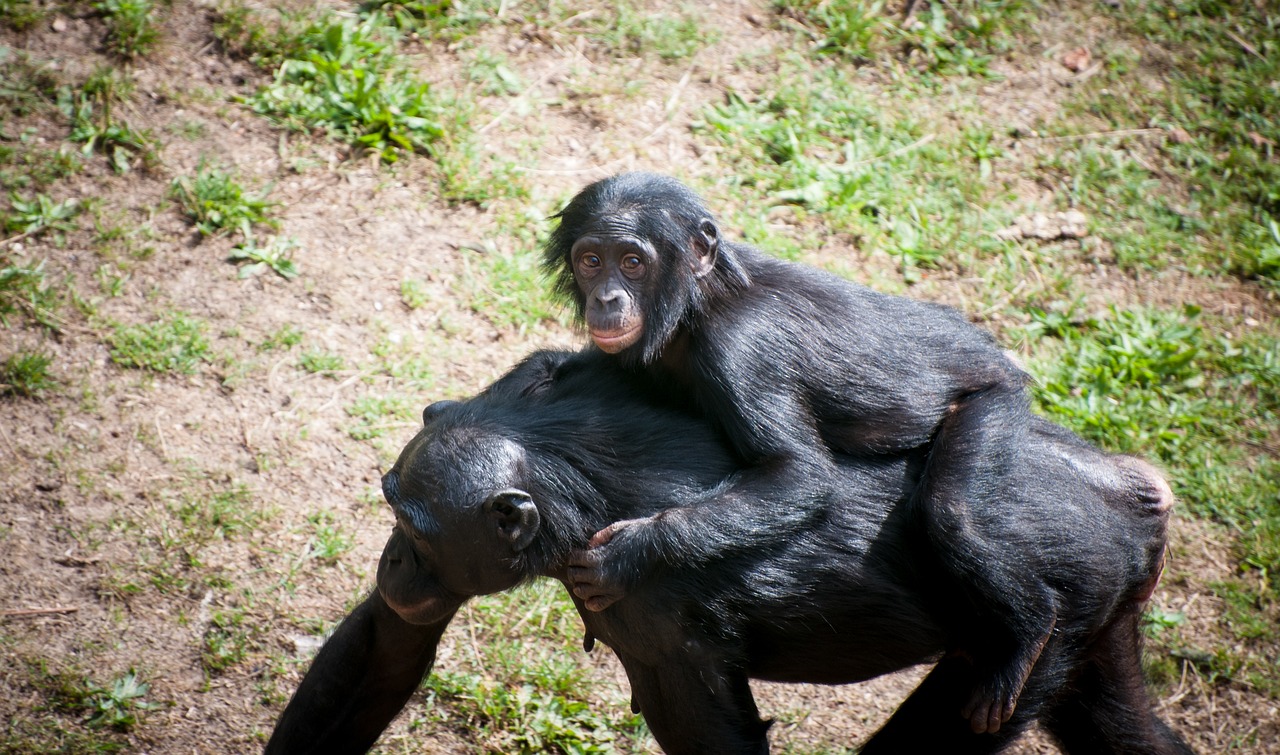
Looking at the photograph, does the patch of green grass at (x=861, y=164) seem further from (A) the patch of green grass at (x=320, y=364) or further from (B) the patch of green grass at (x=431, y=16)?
(A) the patch of green grass at (x=320, y=364)

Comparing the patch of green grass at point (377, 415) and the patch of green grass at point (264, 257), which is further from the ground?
the patch of green grass at point (264, 257)

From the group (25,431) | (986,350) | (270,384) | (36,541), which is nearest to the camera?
(986,350)

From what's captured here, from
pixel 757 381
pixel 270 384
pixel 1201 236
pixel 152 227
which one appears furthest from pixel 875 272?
pixel 152 227

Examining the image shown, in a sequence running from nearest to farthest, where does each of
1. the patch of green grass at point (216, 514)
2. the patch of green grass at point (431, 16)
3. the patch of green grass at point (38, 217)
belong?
the patch of green grass at point (216, 514) < the patch of green grass at point (38, 217) < the patch of green grass at point (431, 16)

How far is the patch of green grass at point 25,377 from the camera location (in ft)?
23.2

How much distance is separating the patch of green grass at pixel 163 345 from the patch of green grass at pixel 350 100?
6.47 ft

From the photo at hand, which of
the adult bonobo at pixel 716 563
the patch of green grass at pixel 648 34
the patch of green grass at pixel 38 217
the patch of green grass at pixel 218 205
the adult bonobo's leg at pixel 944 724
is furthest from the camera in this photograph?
the patch of green grass at pixel 648 34

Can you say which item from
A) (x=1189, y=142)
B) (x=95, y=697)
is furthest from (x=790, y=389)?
(x=1189, y=142)

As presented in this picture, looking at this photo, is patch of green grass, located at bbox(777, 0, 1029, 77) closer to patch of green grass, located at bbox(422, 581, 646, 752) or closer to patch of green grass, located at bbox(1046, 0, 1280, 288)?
patch of green grass, located at bbox(1046, 0, 1280, 288)

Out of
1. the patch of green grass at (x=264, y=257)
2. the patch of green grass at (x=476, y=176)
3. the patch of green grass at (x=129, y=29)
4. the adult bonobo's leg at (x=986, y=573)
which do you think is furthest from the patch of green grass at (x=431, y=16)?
the adult bonobo's leg at (x=986, y=573)

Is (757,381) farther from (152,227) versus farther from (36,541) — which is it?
(152,227)

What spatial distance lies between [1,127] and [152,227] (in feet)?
4.70

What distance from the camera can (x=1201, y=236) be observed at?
907cm

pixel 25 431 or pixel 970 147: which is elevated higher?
pixel 970 147
